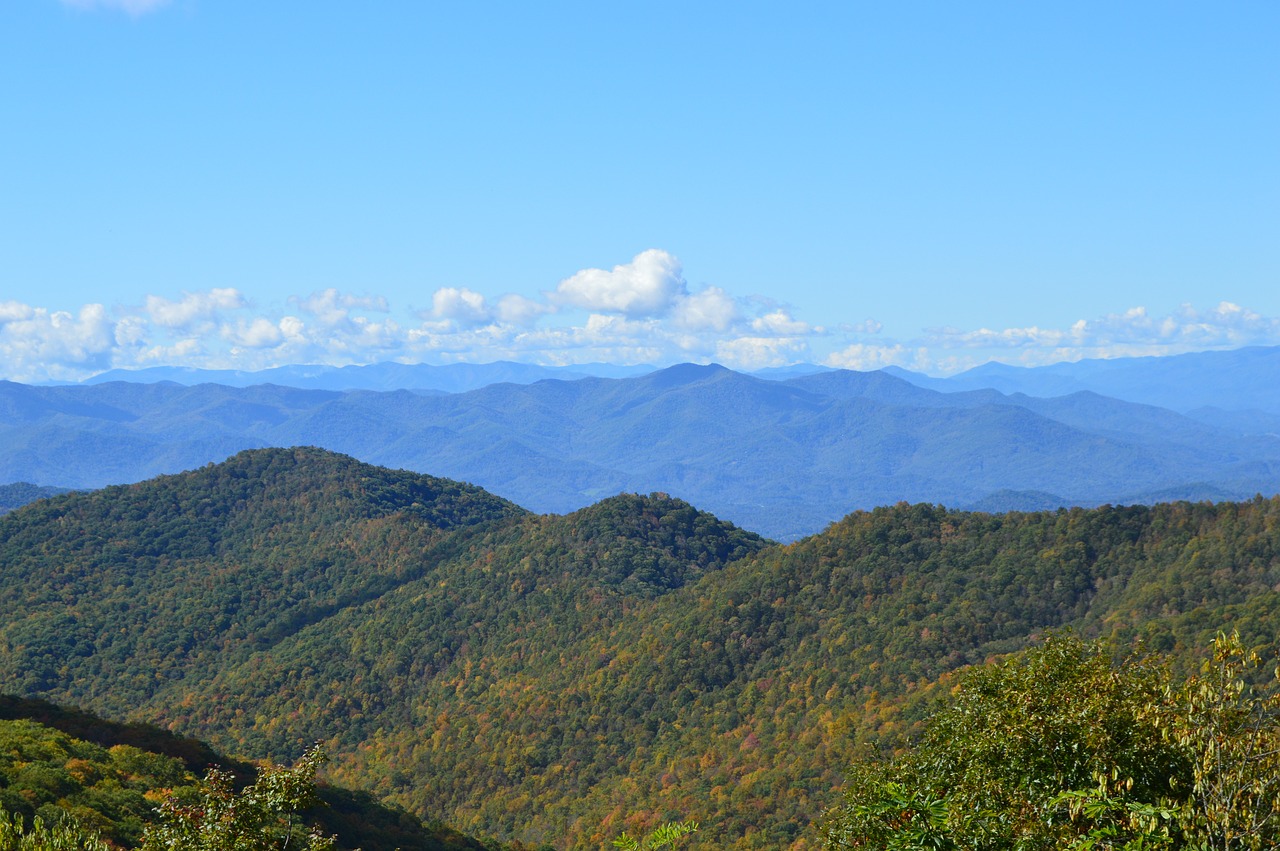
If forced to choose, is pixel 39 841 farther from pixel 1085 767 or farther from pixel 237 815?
Result: pixel 1085 767

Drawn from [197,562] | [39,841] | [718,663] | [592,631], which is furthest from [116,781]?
[197,562]

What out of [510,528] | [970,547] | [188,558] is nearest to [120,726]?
[970,547]

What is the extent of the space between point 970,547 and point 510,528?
7315cm

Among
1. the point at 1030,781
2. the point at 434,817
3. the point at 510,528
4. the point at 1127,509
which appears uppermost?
the point at 1030,781

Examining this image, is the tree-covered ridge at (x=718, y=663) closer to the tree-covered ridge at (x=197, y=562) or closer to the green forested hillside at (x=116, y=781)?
the tree-covered ridge at (x=197, y=562)

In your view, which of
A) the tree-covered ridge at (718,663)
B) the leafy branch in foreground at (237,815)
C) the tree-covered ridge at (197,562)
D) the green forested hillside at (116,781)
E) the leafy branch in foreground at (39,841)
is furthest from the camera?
the tree-covered ridge at (197,562)

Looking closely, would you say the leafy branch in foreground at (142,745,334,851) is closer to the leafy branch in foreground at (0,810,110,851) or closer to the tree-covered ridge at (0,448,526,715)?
the leafy branch in foreground at (0,810,110,851)

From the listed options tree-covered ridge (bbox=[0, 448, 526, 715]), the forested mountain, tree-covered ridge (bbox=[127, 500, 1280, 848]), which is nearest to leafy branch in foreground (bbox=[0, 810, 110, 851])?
the forested mountain

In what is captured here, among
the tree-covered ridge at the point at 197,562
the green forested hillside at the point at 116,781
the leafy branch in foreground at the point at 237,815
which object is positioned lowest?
the tree-covered ridge at the point at 197,562

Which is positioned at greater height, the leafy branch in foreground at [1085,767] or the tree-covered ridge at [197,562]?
the leafy branch in foreground at [1085,767]

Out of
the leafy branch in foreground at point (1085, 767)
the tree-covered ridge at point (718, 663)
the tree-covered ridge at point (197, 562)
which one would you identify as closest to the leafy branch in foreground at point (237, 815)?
the leafy branch in foreground at point (1085, 767)

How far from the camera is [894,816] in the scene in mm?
25281

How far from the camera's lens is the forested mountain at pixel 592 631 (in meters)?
90.8

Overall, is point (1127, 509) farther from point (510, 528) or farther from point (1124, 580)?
point (510, 528)
